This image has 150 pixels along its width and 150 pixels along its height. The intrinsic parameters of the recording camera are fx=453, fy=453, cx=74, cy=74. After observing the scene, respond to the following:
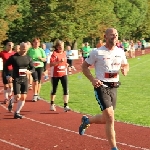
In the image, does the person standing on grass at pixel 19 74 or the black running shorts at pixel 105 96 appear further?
the person standing on grass at pixel 19 74

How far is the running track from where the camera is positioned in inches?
348

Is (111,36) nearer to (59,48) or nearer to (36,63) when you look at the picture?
(59,48)

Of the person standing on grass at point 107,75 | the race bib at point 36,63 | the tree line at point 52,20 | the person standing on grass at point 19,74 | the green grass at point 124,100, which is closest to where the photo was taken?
the person standing on grass at point 107,75

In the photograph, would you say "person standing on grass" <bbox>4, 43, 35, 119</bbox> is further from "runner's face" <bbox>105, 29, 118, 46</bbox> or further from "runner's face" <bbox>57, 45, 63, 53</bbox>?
"runner's face" <bbox>105, 29, 118, 46</bbox>

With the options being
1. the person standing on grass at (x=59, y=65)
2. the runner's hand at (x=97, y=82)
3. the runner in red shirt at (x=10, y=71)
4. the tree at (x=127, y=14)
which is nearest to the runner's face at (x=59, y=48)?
the person standing on grass at (x=59, y=65)

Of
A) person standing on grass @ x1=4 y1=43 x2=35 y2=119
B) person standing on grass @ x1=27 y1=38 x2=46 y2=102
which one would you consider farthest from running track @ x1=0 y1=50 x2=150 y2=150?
person standing on grass @ x1=27 y1=38 x2=46 y2=102

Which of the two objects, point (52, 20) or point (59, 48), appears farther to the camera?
point (52, 20)

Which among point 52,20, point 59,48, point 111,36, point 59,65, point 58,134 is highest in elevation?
point 52,20

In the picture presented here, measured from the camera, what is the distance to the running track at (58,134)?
8.83 meters

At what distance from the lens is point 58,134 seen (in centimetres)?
997

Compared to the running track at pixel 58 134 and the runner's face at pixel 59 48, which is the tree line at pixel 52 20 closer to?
the runner's face at pixel 59 48

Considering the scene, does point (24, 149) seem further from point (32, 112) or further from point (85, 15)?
point (85, 15)

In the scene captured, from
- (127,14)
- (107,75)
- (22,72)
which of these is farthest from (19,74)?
(127,14)

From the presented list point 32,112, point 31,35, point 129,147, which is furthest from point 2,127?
point 31,35
